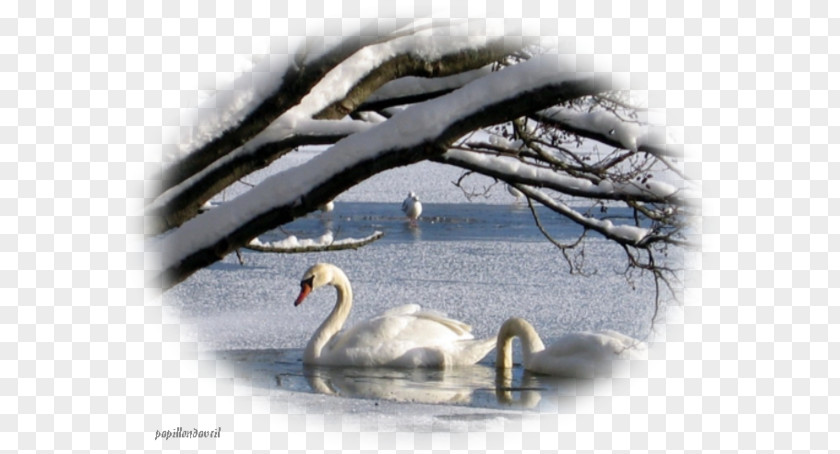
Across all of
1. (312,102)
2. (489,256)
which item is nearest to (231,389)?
(312,102)

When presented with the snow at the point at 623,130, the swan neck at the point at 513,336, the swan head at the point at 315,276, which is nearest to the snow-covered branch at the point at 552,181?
the snow at the point at 623,130

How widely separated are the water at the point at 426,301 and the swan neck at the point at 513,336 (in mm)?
141

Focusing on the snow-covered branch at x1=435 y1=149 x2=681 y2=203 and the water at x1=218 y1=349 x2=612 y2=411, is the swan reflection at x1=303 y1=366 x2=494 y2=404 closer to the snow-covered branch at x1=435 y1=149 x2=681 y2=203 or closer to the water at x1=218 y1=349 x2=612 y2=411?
the water at x1=218 y1=349 x2=612 y2=411

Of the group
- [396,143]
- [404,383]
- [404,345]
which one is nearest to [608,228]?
[396,143]

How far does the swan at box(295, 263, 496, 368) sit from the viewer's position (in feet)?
34.0

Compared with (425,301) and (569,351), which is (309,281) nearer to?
(425,301)

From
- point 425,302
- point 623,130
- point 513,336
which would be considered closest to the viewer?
point 623,130

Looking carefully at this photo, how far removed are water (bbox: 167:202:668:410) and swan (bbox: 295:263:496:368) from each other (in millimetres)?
141

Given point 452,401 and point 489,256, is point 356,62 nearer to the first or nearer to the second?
point 452,401

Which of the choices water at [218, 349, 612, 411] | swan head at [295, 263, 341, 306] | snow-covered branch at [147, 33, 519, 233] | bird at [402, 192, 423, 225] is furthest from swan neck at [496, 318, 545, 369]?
bird at [402, 192, 423, 225]

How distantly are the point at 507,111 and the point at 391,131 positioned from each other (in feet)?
1.52

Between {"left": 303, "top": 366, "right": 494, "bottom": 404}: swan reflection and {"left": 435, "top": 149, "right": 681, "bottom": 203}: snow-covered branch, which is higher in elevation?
{"left": 435, "top": 149, "right": 681, "bottom": 203}: snow-covered branch

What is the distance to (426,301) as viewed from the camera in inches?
496

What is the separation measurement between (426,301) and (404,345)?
224cm
